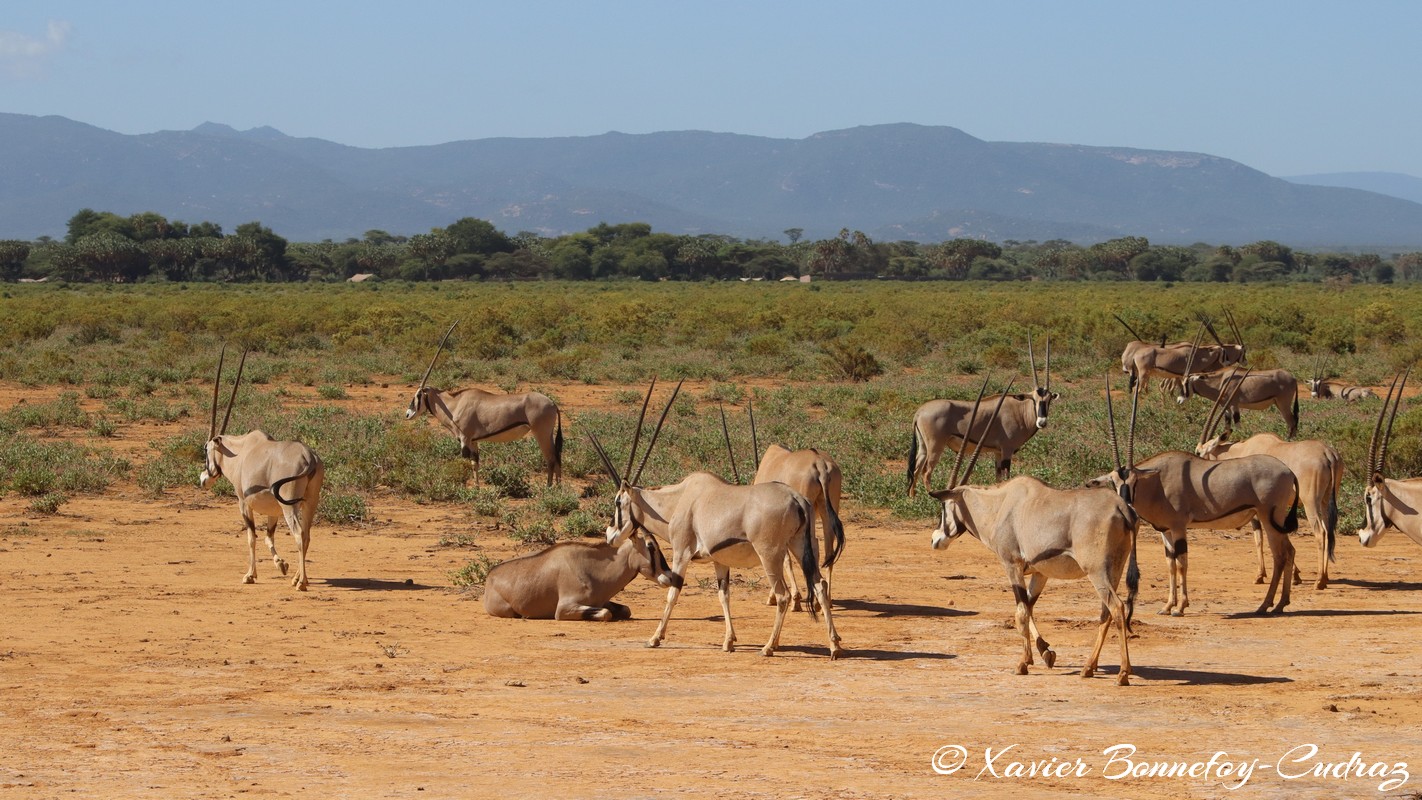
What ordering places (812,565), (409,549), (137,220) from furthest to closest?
(137,220) → (409,549) → (812,565)

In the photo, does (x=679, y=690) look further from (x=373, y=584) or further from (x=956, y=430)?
(x=956, y=430)

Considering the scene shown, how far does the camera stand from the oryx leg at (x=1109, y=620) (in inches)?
367

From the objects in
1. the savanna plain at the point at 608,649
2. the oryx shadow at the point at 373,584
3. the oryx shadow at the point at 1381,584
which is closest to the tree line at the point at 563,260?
the savanna plain at the point at 608,649

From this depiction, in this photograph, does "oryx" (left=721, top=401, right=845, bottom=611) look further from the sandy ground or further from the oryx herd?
the sandy ground

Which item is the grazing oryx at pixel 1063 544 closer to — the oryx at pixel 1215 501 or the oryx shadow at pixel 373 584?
the oryx at pixel 1215 501

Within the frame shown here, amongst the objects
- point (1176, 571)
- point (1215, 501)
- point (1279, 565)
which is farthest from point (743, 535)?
point (1279, 565)

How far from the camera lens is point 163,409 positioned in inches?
1014

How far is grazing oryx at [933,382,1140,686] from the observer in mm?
9391

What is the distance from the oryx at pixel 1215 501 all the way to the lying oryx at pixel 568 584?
3967 mm

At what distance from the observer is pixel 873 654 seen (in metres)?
10.5

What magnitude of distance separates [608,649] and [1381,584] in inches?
280

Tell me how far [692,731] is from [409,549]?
24.4 feet

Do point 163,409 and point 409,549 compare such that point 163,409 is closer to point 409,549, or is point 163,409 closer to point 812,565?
point 409,549

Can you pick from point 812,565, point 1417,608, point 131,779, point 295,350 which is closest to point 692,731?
point 812,565
